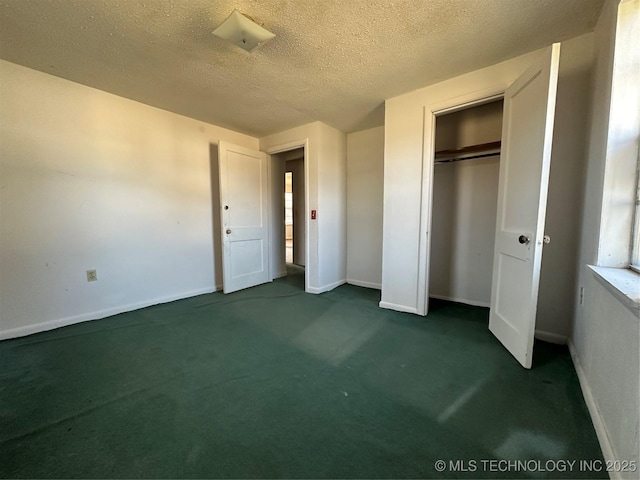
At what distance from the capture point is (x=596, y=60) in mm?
1711

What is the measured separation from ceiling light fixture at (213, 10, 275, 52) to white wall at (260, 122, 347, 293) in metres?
1.70

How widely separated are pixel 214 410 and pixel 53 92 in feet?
10.1

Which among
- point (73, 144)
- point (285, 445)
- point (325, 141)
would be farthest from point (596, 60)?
point (73, 144)

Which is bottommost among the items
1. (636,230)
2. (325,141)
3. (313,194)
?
(636,230)

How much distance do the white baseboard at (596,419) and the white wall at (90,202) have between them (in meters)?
3.73

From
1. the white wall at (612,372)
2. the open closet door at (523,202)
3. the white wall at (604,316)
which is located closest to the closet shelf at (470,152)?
the open closet door at (523,202)

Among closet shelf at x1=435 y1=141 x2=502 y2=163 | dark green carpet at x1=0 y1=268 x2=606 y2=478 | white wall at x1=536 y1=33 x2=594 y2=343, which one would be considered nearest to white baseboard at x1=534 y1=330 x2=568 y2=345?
white wall at x1=536 y1=33 x2=594 y2=343

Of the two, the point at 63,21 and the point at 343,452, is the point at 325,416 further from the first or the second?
the point at 63,21

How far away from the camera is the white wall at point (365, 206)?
3.64 m

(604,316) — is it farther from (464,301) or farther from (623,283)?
(464,301)

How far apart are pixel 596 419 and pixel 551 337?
3.34ft

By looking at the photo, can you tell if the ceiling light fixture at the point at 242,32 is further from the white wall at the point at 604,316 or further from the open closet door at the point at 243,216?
the white wall at the point at 604,316

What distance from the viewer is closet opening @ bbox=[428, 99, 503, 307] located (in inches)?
109

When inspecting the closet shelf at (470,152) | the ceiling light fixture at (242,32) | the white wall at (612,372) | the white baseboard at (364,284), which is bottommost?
the white baseboard at (364,284)
